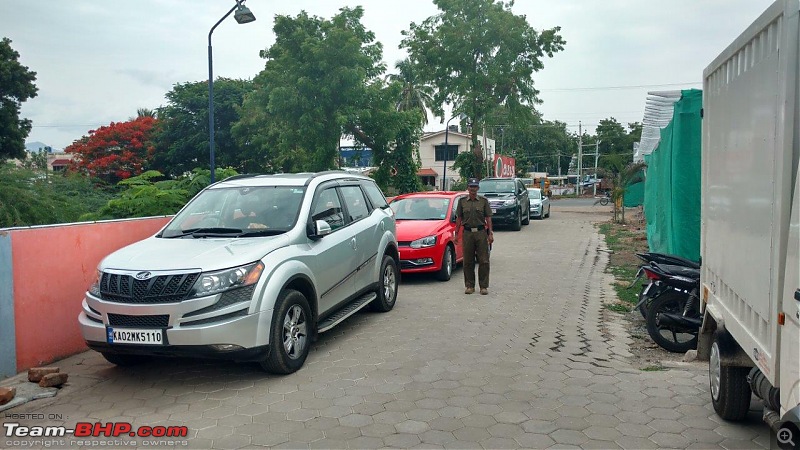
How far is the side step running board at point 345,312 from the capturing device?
6289 mm

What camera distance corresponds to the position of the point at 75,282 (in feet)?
20.8

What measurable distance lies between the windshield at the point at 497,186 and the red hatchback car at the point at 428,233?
962 cm

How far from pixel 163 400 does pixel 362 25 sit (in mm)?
16505

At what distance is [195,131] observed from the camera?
39.1 metres

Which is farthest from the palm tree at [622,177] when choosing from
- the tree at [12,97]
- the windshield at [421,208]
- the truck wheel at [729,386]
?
the tree at [12,97]

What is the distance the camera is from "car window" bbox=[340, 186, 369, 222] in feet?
24.9

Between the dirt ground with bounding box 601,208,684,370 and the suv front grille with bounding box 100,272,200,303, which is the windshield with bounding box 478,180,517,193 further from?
the suv front grille with bounding box 100,272,200,303

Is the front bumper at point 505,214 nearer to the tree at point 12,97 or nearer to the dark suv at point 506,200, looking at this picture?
the dark suv at point 506,200

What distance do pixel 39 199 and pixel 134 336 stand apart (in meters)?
5.45

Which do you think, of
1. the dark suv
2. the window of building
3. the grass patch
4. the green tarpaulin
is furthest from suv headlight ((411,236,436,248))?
the window of building

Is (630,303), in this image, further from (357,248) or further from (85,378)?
(85,378)

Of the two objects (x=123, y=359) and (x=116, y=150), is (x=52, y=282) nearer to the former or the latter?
(x=123, y=359)

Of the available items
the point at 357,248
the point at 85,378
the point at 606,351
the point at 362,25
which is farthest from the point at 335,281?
the point at 362,25

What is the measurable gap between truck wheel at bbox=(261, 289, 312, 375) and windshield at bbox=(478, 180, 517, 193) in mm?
16508
